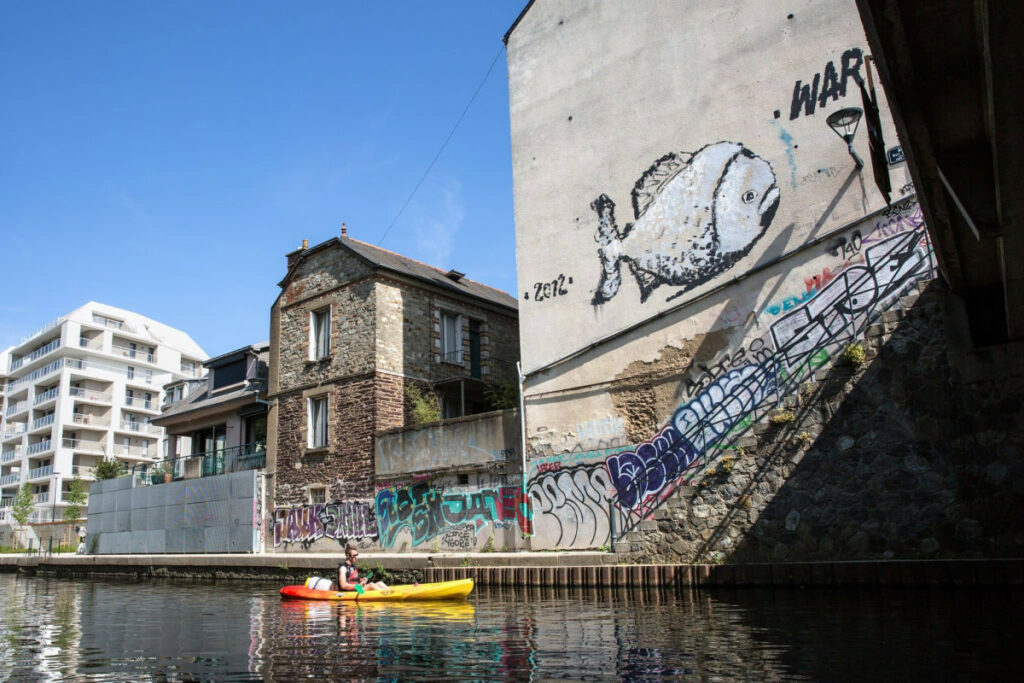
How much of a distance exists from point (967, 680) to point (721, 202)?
47.3 ft

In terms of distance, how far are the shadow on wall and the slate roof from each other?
1525cm

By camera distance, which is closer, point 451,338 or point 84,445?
point 451,338

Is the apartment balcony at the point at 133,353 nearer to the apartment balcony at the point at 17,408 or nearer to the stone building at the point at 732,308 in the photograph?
the apartment balcony at the point at 17,408

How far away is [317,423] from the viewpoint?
94.2 feet

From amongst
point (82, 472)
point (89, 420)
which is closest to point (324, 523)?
point (82, 472)

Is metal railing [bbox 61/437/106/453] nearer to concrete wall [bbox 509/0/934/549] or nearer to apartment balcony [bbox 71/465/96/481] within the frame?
apartment balcony [bbox 71/465/96/481]

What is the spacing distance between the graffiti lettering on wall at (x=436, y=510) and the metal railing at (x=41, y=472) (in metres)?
55.9

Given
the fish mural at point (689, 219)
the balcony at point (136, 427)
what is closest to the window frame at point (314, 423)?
the fish mural at point (689, 219)

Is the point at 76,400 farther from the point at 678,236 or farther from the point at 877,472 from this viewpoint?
the point at 877,472

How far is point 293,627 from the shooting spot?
12156 mm

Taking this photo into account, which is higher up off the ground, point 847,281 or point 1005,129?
point 847,281

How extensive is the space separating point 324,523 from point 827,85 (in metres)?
20.3

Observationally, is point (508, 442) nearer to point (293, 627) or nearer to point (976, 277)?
point (293, 627)

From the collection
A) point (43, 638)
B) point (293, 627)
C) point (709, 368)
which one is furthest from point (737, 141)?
point (43, 638)
